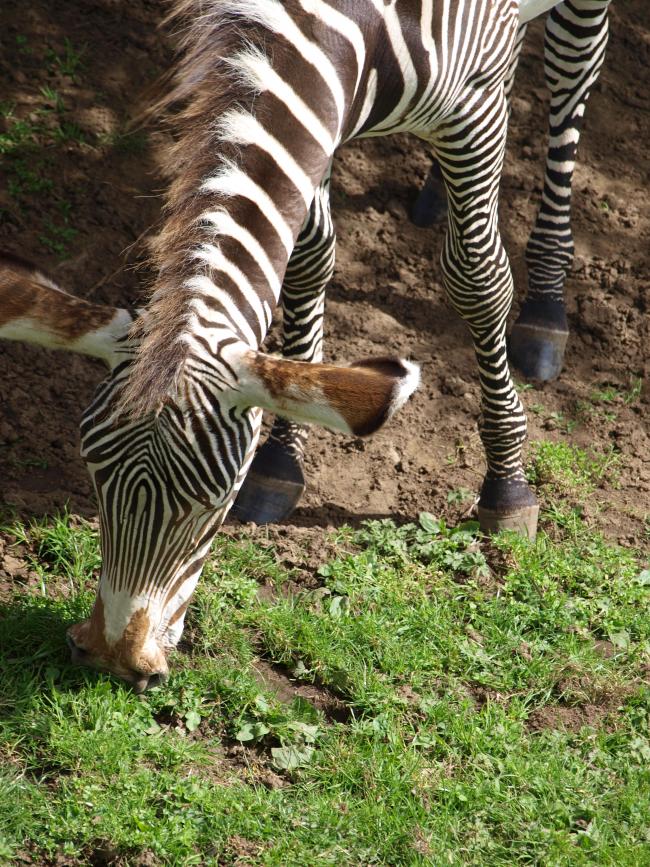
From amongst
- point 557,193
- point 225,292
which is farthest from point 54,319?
point 557,193

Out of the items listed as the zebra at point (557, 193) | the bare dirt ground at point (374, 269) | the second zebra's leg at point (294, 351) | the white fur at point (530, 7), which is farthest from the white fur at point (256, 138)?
the zebra at point (557, 193)

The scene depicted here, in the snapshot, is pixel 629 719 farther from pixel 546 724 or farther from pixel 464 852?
pixel 464 852

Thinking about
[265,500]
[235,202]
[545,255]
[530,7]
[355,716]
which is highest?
[530,7]

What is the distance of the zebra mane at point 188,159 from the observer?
2891 mm

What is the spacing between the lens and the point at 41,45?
22.8 feet

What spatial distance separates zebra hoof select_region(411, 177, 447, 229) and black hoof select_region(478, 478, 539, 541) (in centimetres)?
239

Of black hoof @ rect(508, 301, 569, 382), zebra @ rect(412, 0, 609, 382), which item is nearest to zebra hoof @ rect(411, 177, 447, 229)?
zebra @ rect(412, 0, 609, 382)

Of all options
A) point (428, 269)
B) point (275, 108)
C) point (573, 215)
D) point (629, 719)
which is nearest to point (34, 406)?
point (275, 108)

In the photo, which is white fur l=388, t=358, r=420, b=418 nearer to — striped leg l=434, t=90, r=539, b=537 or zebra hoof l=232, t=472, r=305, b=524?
striped leg l=434, t=90, r=539, b=537

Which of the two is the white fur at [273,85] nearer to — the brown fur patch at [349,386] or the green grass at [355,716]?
the brown fur patch at [349,386]

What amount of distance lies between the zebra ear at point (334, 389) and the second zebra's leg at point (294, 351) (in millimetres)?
1776

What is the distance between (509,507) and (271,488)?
1.22 m

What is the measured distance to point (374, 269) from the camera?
21.1 feet

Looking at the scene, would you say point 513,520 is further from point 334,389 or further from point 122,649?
point 334,389
